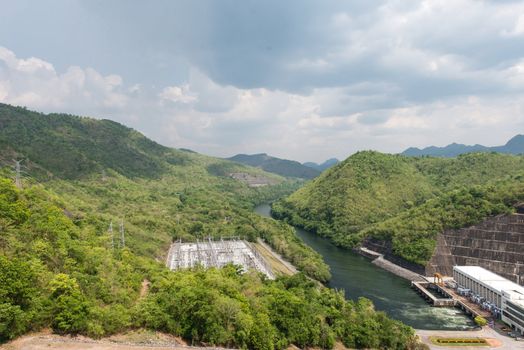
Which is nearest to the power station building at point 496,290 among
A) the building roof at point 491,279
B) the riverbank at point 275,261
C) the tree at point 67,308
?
the building roof at point 491,279

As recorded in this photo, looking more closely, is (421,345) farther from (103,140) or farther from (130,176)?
(103,140)

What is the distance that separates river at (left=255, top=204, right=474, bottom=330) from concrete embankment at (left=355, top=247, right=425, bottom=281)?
1.37 m

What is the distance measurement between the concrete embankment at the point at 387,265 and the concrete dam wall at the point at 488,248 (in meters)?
3.31

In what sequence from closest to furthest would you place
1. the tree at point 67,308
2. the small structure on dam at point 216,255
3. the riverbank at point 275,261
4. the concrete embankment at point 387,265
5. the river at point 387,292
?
the tree at point 67,308, the river at point 387,292, the small structure on dam at point 216,255, the riverbank at point 275,261, the concrete embankment at point 387,265

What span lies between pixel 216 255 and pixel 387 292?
114ft

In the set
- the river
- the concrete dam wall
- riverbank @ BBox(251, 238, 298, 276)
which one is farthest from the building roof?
riverbank @ BBox(251, 238, 298, 276)

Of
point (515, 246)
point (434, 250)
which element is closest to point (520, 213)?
point (515, 246)

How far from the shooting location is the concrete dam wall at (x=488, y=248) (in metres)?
72.8

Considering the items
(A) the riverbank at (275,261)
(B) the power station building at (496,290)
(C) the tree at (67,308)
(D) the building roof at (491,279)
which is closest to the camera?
(C) the tree at (67,308)

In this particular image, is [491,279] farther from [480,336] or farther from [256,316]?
[256,316]

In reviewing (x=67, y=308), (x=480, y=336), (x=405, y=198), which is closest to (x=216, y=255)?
(x=480, y=336)

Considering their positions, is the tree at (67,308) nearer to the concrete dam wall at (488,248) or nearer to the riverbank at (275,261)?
the riverbank at (275,261)

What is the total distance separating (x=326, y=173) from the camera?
16900cm

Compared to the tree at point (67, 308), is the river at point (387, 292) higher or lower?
lower
